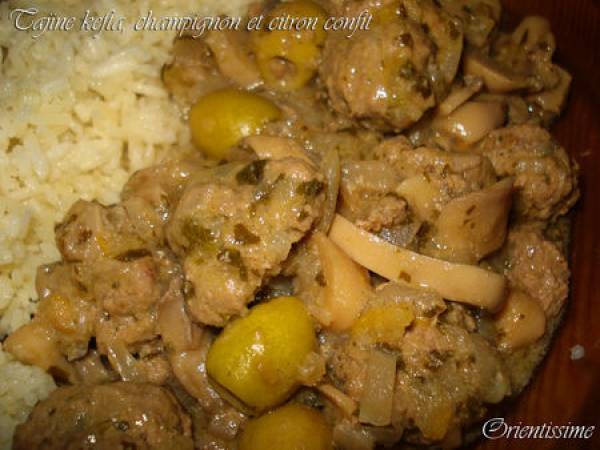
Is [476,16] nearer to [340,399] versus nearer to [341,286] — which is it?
[341,286]

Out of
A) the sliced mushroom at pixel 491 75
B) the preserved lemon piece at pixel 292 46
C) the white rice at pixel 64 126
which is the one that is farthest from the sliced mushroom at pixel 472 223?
the white rice at pixel 64 126

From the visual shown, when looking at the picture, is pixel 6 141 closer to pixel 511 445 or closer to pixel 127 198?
pixel 127 198

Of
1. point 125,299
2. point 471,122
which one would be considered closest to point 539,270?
point 471,122

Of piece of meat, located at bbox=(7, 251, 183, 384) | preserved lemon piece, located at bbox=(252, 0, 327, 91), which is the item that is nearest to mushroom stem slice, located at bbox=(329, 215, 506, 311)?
piece of meat, located at bbox=(7, 251, 183, 384)

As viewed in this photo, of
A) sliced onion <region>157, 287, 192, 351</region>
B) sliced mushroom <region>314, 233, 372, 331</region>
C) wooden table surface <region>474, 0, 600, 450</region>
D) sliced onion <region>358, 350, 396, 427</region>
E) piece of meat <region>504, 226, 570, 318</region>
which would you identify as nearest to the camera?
sliced onion <region>358, 350, 396, 427</region>

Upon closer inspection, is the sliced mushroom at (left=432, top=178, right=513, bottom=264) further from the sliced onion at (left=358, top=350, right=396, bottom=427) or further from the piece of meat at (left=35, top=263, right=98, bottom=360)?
the piece of meat at (left=35, top=263, right=98, bottom=360)

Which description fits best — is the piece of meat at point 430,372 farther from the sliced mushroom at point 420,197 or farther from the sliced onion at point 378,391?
the sliced mushroom at point 420,197
